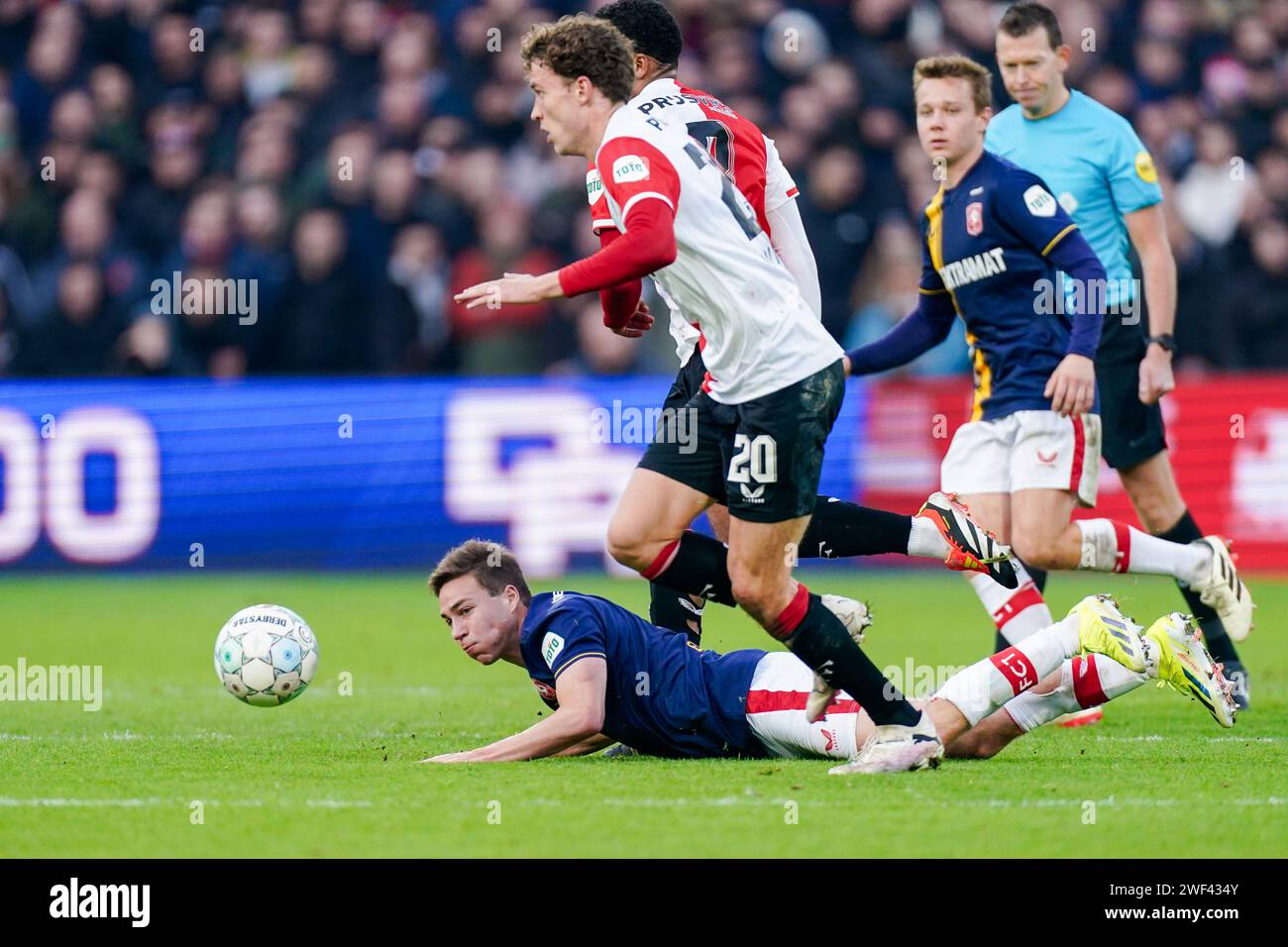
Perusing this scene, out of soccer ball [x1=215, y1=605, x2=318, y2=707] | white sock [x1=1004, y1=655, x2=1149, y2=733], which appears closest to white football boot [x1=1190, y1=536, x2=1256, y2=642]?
white sock [x1=1004, y1=655, x2=1149, y2=733]

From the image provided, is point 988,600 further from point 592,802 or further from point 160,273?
point 160,273

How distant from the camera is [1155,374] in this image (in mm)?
7457

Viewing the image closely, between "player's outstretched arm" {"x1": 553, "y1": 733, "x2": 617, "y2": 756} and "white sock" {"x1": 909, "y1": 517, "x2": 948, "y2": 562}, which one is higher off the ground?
"white sock" {"x1": 909, "y1": 517, "x2": 948, "y2": 562}

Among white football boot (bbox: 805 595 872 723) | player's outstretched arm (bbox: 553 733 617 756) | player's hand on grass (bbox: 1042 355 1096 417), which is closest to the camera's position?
white football boot (bbox: 805 595 872 723)

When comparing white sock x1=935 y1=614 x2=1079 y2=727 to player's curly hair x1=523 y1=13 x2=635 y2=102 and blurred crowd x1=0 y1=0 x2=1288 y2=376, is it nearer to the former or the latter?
player's curly hair x1=523 y1=13 x2=635 y2=102

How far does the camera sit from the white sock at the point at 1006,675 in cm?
587

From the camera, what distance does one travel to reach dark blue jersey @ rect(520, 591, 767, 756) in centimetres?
598

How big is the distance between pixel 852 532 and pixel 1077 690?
891 mm

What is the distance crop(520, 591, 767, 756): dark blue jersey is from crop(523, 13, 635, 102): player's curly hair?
1.63 m

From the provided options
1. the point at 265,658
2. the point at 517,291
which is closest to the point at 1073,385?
the point at 517,291

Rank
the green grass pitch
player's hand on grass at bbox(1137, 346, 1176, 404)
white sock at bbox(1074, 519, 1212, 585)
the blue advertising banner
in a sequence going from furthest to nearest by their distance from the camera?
1. the blue advertising banner
2. player's hand on grass at bbox(1137, 346, 1176, 404)
3. white sock at bbox(1074, 519, 1212, 585)
4. the green grass pitch

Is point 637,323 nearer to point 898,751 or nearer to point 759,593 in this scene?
point 759,593

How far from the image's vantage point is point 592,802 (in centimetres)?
517
